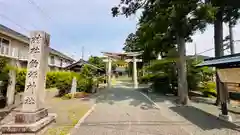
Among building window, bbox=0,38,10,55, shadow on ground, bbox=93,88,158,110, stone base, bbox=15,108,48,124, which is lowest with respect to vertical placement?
shadow on ground, bbox=93,88,158,110

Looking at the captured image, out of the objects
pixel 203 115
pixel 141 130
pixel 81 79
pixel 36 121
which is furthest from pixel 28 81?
pixel 81 79

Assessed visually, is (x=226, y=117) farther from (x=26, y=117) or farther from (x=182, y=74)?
(x=26, y=117)

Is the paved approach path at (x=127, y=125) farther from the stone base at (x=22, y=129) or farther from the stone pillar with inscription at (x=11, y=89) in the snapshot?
the stone pillar with inscription at (x=11, y=89)

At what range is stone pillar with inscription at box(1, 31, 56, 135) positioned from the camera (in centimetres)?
542

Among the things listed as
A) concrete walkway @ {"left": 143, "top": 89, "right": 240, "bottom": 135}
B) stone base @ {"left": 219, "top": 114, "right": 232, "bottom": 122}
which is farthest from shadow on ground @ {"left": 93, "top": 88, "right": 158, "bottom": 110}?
stone base @ {"left": 219, "top": 114, "right": 232, "bottom": 122}

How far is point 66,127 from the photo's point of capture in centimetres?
638

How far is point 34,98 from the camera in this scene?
6.05m

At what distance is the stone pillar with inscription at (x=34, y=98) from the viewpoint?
213 inches

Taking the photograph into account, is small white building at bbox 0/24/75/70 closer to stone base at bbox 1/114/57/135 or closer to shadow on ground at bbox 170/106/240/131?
stone base at bbox 1/114/57/135

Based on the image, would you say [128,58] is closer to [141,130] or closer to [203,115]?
[203,115]

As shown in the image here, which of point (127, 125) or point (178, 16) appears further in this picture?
point (178, 16)

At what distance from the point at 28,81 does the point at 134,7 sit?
27.5 feet

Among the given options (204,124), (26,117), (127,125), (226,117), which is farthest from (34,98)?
(226,117)

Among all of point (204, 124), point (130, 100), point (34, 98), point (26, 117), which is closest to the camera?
point (26, 117)
